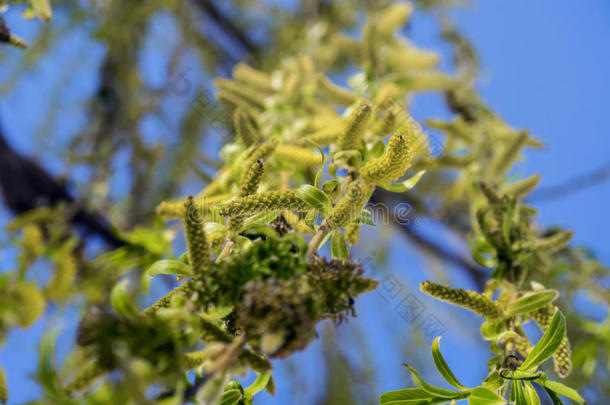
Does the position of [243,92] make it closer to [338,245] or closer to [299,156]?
[299,156]

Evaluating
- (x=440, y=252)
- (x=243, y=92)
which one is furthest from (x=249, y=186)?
(x=440, y=252)

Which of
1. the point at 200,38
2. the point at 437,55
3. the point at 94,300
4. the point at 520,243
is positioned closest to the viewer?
the point at 520,243

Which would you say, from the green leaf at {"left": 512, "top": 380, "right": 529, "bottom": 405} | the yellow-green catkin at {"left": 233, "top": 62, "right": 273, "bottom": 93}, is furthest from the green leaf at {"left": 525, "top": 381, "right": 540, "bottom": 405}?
the yellow-green catkin at {"left": 233, "top": 62, "right": 273, "bottom": 93}

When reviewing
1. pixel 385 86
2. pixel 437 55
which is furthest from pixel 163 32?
pixel 385 86

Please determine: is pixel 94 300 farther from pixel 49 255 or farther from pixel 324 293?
pixel 324 293

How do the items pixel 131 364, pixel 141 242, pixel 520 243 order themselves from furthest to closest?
pixel 141 242, pixel 520 243, pixel 131 364

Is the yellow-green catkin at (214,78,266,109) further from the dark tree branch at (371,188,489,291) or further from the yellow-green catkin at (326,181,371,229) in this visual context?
the dark tree branch at (371,188,489,291)

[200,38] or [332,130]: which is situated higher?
[200,38]
